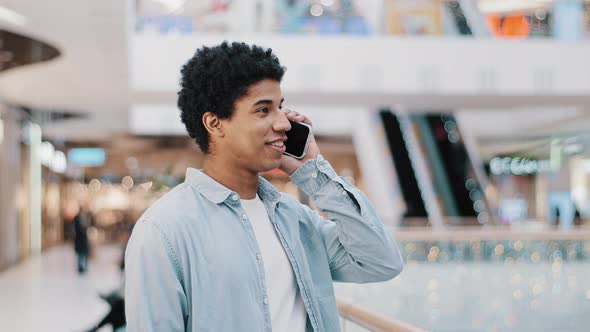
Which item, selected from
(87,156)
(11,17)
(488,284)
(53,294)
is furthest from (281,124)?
(87,156)

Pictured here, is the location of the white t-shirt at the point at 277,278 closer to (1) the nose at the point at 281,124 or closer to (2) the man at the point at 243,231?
(2) the man at the point at 243,231

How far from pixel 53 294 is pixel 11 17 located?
14.7 ft

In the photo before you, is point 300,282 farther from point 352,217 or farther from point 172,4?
point 172,4

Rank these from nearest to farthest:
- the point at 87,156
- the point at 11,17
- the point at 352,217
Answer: the point at 352,217
the point at 11,17
the point at 87,156

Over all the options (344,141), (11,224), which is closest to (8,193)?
(11,224)

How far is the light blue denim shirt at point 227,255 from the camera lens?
1.57 m

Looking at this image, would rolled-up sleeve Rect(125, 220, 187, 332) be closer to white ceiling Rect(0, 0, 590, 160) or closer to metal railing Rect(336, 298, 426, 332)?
metal railing Rect(336, 298, 426, 332)

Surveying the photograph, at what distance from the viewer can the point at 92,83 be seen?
51.4 ft

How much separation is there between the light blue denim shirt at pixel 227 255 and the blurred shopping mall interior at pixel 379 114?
1166 millimetres

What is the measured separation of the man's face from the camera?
1.71m

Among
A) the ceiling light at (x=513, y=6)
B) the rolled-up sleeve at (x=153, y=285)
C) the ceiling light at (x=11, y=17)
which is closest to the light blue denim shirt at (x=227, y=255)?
the rolled-up sleeve at (x=153, y=285)

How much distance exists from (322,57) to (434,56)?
2.42 m

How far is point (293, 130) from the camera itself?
182 centimetres

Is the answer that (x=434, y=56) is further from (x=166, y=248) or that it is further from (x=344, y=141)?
(x=166, y=248)
